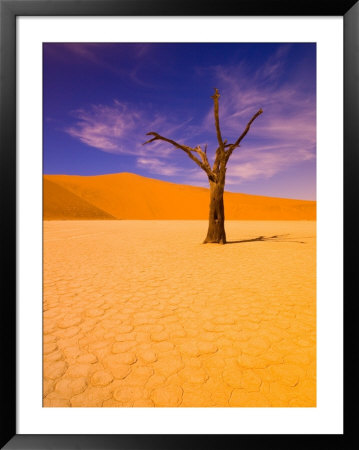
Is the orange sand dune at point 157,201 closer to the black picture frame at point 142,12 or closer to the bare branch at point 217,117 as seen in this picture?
the bare branch at point 217,117

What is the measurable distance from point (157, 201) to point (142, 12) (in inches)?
2434

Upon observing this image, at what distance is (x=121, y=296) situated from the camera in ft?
10.8

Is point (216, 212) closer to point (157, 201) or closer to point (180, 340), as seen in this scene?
point (180, 340)

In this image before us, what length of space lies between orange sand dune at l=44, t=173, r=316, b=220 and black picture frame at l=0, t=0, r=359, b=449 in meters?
44.8

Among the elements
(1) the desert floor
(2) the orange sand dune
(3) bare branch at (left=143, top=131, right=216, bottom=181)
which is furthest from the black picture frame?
(2) the orange sand dune

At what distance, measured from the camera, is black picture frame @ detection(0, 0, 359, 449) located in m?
1.16

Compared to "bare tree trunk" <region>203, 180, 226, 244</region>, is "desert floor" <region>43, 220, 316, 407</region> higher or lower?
lower

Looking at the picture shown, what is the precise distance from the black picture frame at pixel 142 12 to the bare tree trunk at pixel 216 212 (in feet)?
23.9

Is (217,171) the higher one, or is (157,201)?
(157,201)

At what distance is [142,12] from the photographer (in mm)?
1280

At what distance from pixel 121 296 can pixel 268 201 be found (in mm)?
70831

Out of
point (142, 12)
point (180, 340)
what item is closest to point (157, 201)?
point (180, 340)

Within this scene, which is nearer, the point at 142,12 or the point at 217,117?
the point at 142,12

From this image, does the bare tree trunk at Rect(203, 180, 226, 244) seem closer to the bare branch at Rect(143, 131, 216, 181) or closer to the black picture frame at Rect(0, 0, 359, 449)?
the bare branch at Rect(143, 131, 216, 181)
